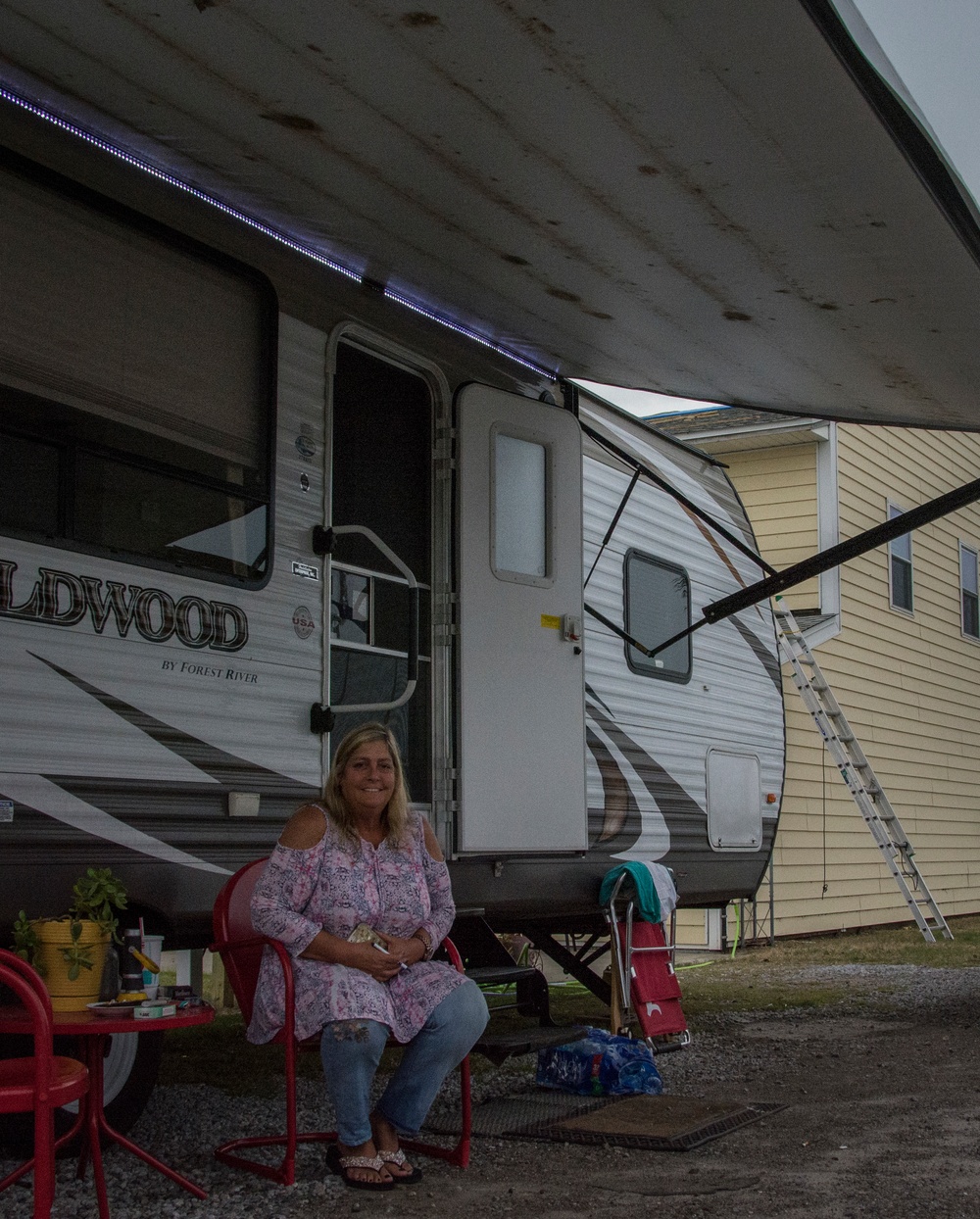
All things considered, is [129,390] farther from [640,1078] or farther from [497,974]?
[640,1078]

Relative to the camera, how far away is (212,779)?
13.0 feet

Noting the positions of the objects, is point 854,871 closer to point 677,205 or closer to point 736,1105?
point 736,1105

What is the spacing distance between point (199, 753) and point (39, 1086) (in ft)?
4.96

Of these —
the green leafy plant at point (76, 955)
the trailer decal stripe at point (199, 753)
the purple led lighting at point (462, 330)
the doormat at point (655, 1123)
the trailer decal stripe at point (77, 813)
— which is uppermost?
the purple led lighting at point (462, 330)

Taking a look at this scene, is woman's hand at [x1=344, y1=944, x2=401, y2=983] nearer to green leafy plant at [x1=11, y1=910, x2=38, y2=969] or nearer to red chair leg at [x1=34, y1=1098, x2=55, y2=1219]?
green leafy plant at [x1=11, y1=910, x2=38, y2=969]

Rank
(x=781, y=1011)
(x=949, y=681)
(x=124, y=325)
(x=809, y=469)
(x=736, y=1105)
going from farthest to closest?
(x=949, y=681), (x=809, y=469), (x=781, y=1011), (x=736, y=1105), (x=124, y=325)

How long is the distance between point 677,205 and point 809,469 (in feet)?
25.7

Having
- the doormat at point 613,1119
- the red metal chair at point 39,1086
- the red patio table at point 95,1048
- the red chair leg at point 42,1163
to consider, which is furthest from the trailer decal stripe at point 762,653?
the red chair leg at point 42,1163

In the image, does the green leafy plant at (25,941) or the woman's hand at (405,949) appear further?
the woman's hand at (405,949)

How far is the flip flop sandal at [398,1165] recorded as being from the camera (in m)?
3.60

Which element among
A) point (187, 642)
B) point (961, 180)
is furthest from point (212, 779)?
point (961, 180)

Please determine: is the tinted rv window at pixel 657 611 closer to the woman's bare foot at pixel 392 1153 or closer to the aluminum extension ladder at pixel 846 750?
the woman's bare foot at pixel 392 1153

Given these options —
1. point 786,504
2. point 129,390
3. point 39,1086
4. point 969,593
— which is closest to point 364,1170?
point 39,1086

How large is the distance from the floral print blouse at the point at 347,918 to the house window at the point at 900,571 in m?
9.87
